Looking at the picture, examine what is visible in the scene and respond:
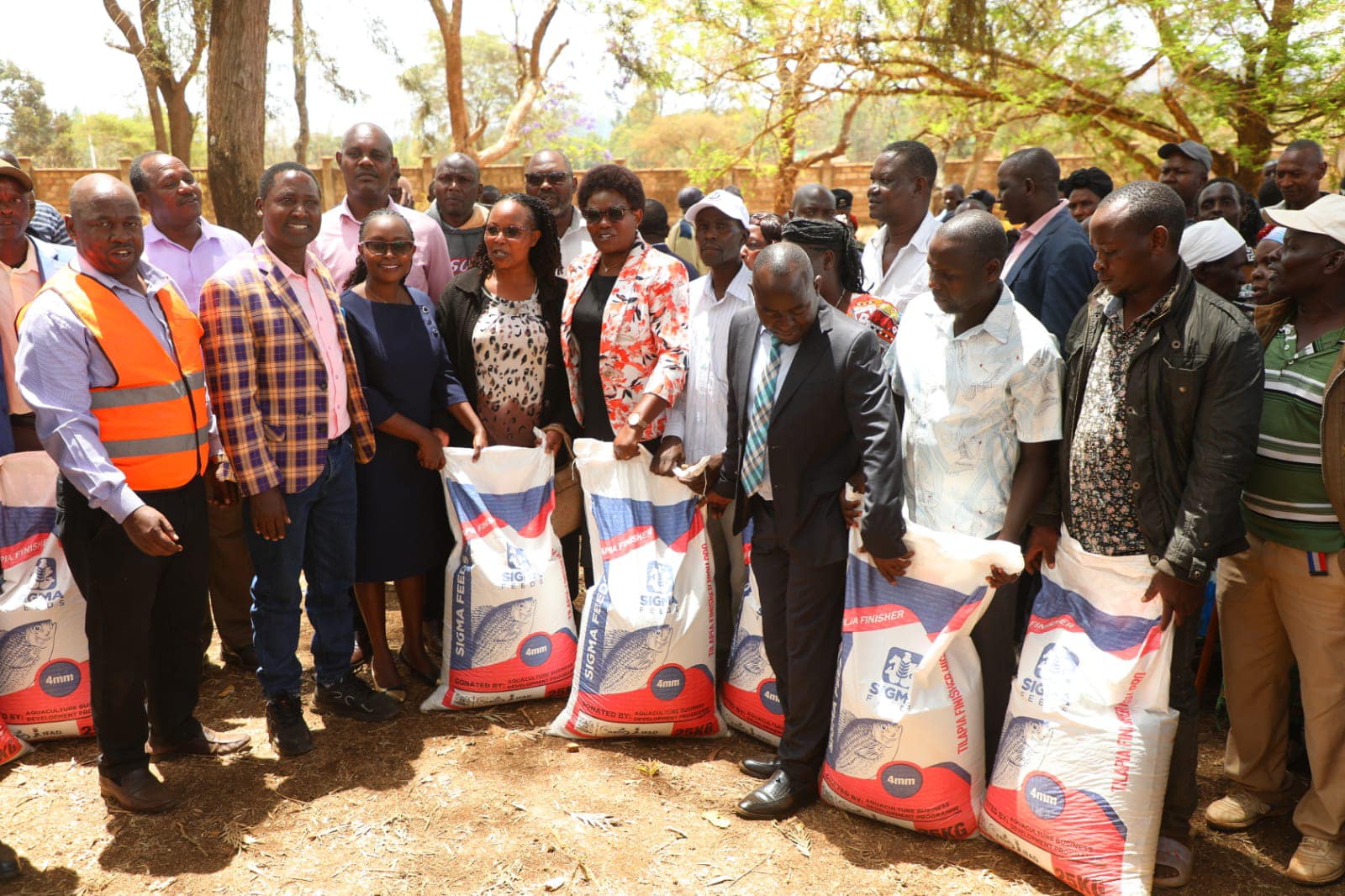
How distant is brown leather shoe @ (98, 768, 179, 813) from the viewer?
3.23m

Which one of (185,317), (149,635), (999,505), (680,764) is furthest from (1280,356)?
(149,635)

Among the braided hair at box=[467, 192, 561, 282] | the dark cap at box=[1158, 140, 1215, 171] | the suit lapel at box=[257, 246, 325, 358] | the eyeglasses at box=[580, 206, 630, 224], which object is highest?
the dark cap at box=[1158, 140, 1215, 171]

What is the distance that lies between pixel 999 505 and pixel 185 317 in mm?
2614

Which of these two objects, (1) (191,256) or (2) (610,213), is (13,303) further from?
(2) (610,213)

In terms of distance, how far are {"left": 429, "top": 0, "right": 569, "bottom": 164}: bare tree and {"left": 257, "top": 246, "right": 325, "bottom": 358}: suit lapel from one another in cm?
1151

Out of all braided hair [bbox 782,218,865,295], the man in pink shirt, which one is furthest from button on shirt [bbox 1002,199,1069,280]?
the man in pink shirt

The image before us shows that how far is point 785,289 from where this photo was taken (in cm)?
287

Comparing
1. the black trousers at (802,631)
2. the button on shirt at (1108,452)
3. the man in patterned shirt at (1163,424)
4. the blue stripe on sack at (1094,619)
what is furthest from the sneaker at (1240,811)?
the black trousers at (802,631)

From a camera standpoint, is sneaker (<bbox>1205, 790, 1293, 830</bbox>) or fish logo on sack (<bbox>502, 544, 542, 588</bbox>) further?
fish logo on sack (<bbox>502, 544, 542, 588</bbox>)

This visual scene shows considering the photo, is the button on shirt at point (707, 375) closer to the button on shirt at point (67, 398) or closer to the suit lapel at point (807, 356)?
the suit lapel at point (807, 356)

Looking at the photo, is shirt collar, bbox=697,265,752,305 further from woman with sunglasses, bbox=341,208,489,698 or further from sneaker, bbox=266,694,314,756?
sneaker, bbox=266,694,314,756

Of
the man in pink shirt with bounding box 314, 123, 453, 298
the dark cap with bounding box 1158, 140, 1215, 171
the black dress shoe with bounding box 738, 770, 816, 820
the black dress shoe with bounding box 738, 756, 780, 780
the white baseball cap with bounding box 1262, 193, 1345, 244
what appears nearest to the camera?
the white baseball cap with bounding box 1262, 193, 1345, 244

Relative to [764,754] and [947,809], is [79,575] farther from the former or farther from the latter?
[947,809]

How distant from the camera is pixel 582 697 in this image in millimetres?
3654
